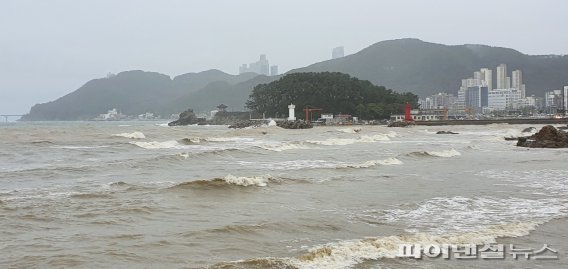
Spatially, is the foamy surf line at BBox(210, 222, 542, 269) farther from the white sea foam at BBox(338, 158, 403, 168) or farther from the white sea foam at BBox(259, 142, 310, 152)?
the white sea foam at BBox(259, 142, 310, 152)

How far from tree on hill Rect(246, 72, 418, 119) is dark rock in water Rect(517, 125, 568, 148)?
79944 millimetres

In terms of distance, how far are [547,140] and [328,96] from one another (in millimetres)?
87636

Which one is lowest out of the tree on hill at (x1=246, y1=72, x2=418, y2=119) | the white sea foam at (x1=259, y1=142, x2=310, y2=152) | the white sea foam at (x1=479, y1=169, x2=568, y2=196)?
the white sea foam at (x1=479, y1=169, x2=568, y2=196)

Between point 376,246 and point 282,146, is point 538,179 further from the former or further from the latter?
point 282,146

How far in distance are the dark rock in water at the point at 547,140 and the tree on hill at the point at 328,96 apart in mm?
79944

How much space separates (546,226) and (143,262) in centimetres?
738

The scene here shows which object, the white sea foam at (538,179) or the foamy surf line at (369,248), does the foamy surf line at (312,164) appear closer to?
the white sea foam at (538,179)

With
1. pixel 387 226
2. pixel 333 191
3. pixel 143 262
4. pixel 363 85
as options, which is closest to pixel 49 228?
pixel 143 262

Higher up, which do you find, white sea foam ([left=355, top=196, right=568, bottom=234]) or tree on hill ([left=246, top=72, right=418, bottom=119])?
tree on hill ([left=246, top=72, right=418, bottom=119])

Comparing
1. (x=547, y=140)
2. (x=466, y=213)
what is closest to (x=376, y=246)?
(x=466, y=213)

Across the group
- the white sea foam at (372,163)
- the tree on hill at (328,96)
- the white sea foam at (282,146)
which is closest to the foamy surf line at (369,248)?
the white sea foam at (372,163)

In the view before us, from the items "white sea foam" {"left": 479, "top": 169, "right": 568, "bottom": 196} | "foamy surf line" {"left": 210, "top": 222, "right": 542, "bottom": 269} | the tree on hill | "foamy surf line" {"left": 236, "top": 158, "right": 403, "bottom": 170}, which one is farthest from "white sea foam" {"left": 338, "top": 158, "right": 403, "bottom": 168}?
the tree on hill

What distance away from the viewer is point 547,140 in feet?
111

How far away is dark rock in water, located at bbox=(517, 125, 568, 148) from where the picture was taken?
3319 cm
